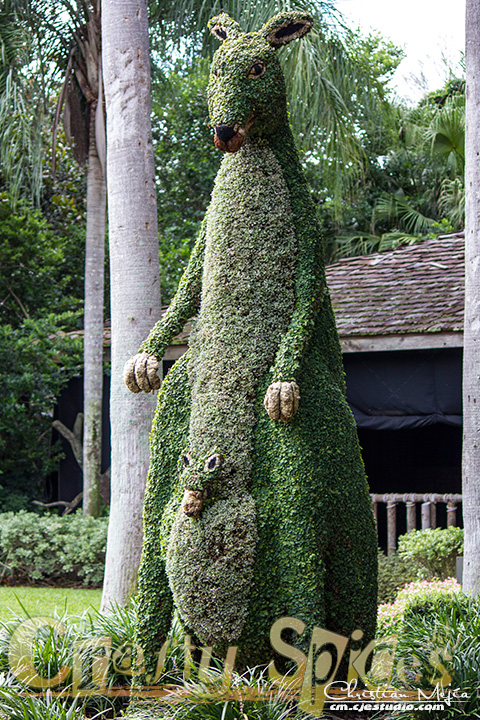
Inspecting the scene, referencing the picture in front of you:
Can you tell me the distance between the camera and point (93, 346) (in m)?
10.6

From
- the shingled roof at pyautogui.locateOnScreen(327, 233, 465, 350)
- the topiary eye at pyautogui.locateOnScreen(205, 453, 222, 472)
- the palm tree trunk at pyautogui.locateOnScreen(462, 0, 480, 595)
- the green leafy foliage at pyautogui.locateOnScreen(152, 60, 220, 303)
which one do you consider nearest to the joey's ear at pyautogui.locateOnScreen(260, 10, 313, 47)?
the topiary eye at pyautogui.locateOnScreen(205, 453, 222, 472)

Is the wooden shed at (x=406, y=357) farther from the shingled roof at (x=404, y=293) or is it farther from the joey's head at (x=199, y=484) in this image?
the joey's head at (x=199, y=484)

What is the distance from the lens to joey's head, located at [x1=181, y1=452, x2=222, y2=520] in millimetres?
3852

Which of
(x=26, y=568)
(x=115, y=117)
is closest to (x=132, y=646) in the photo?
(x=115, y=117)

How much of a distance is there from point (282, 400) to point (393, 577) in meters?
4.81

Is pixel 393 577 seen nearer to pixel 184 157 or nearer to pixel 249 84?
pixel 249 84

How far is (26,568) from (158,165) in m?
10.0

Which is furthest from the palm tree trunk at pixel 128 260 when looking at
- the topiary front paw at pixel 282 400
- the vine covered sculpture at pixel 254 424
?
the topiary front paw at pixel 282 400

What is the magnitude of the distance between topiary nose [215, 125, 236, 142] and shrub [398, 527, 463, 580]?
198 inches

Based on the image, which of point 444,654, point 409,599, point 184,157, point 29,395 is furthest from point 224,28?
point 184,157

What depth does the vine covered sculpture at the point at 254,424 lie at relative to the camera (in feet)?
12.6

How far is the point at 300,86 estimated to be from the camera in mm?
9109

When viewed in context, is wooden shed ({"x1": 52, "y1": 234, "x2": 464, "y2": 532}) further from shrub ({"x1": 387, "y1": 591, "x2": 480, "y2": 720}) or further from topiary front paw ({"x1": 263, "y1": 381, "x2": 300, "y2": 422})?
topiary front paw ({"x1": 263, "y1": 381, "x2": 300, "y2": 422})

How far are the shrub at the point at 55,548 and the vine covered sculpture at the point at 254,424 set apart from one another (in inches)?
213
